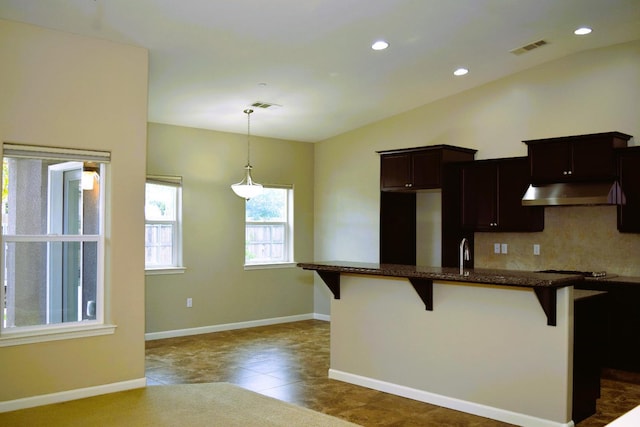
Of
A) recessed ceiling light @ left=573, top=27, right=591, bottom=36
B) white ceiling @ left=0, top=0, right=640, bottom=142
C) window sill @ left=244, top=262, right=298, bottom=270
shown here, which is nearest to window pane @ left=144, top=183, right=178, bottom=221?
white ceiling @ left=0, top=0, right=640, bottom=142

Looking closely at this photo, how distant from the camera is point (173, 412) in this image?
4.25 metres

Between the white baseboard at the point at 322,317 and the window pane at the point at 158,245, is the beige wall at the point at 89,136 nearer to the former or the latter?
the window pane at the point at 158,245

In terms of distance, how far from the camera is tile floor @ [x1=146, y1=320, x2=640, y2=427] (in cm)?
431

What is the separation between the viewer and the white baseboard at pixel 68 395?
4266 millimetres

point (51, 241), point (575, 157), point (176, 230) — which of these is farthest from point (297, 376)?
point (575, 157)

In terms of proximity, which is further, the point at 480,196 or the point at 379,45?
the point at 480,196

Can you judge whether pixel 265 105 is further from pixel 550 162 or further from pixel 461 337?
pixel 461 337

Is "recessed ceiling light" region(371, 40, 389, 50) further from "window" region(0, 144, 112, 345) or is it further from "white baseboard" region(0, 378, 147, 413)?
"white baseboard" region(0, 378, 147, 413)

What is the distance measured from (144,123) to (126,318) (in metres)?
1.66

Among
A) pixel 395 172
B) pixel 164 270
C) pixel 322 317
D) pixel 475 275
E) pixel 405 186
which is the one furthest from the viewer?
pixel 322 317

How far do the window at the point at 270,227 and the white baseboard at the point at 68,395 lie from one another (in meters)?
3.45

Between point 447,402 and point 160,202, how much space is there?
14.7 ft

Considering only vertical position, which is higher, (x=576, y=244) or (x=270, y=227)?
(x=270, y=227)

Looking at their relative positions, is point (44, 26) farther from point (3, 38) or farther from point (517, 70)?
point (517, 70)
